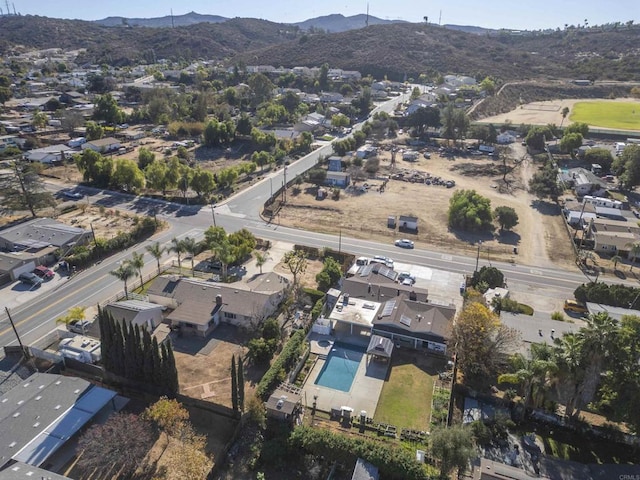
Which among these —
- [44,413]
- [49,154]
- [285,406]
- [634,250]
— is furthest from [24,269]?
[634,250]

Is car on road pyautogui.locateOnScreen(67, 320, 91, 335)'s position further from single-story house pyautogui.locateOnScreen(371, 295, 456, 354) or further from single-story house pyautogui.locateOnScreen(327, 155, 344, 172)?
single-story house pyautogui.locateOnScreen(327, 155, 344, 172)

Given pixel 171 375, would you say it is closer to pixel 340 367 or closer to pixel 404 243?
pixel 340 367

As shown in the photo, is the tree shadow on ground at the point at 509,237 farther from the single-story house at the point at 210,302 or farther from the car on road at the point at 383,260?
the single-story house at the point at 210,302

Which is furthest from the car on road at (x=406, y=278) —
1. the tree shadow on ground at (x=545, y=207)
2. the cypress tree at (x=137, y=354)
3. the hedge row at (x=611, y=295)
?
the tree shadow on ground at (x=545, y=207)

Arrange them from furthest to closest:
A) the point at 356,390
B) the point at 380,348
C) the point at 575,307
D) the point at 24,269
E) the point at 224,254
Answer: the point at 24,269 < the point at 224,254 < the point at 575,307 < the point at 380,348 < the point at 356,390

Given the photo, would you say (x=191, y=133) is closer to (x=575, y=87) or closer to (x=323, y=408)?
(x=323, y=408)
